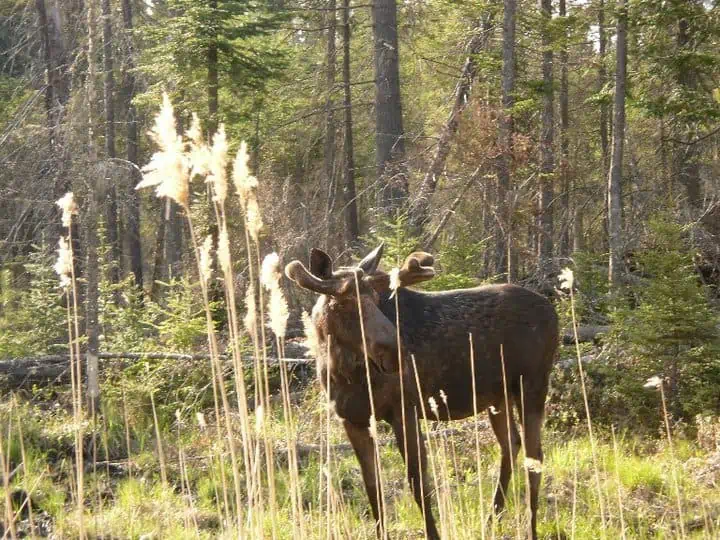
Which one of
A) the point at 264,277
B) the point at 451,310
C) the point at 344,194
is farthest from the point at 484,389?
the point at 344,194

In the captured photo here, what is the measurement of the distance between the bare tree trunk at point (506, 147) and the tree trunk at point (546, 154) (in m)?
1.03

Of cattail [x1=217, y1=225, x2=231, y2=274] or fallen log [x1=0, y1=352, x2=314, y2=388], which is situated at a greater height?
cattail [x1=217, y1=225, x2=231, y2=274]

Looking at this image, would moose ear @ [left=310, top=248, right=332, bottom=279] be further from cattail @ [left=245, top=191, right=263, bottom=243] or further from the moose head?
cattail @ [left=245, top=191, right=263, bottom=243]

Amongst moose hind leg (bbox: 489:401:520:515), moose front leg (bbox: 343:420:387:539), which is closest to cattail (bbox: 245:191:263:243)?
moose front leg (bbox: 343:420:387:539)

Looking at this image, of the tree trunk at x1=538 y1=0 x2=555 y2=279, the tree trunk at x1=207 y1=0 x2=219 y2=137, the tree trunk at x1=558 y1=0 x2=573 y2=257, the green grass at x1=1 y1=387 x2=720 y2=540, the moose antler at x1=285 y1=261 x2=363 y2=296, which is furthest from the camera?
the tree trunk at x1=558 y1=0 x2=573 y2=257

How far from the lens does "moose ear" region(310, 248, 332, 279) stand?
17.7 ft

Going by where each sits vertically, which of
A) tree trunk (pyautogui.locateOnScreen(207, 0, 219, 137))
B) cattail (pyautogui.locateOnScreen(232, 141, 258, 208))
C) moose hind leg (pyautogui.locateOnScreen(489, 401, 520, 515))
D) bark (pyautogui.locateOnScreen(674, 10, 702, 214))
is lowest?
moose hind leg (pyautogui.locateOnScreen(489, 401, 520, 515))

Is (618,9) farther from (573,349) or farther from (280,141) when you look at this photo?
(280,141)

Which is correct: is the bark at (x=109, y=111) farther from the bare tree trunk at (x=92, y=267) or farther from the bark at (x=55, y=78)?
the bark at (x=55, y=78)

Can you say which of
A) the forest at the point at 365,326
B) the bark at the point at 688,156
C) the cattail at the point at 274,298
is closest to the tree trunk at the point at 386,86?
the forest at the point at 365,326

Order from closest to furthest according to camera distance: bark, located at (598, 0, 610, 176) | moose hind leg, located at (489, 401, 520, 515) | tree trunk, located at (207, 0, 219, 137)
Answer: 1. moose hind leg, located at (489, 401, 520, 515)
2. tree trunk, located at (207, 0, 219, 137)
3. bark, located at (598, 0, 610, 176)

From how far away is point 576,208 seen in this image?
20.9 metres

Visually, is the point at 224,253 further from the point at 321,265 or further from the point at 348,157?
the point at 348,157

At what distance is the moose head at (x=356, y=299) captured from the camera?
16.5 ft
